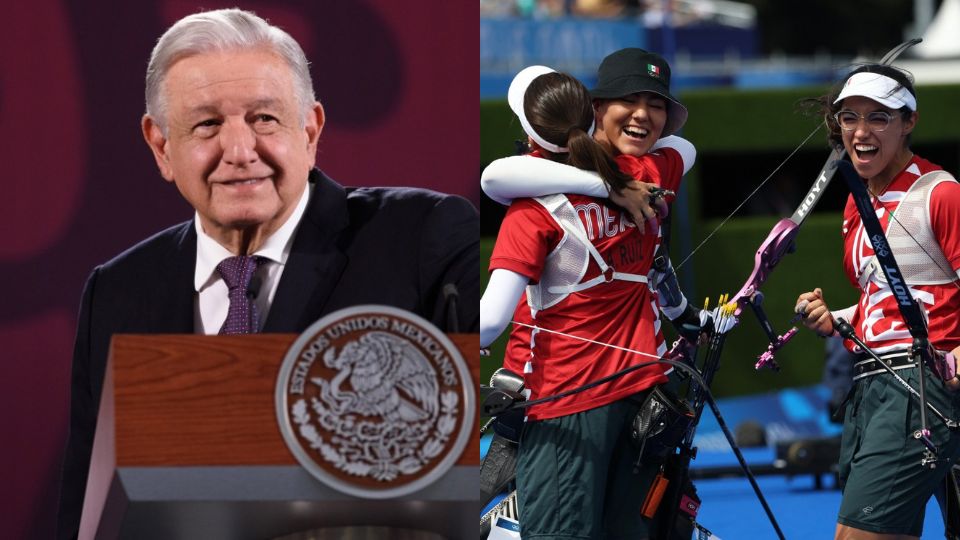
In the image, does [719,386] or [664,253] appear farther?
[719,386]

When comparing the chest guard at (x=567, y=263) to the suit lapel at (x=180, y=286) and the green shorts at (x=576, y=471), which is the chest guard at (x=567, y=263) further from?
the suit lapel at (x=180, y=286)

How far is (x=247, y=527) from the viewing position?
108 inches

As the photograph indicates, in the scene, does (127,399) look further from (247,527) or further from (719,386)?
(719,386)

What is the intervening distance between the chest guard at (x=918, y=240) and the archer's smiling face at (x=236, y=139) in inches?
86.4

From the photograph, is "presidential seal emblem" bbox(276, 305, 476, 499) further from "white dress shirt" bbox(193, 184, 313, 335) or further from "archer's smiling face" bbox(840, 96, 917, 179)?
"archer's smiling face" bbox(840, 96, 917, 179)

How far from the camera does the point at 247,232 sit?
325 centimetres

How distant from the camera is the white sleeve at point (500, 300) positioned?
396 centimetres

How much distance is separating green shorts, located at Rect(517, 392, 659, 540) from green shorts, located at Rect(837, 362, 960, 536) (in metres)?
0.86

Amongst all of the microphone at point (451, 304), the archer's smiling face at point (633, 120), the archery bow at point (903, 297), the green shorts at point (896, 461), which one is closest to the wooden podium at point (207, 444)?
Result: the microphone at point (451, 304)

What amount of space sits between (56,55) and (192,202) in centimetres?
40

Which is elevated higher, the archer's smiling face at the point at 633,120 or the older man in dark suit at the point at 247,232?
the archer's smiling face at the point at 633,120

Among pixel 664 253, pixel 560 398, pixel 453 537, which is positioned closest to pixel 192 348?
pixel 453 537

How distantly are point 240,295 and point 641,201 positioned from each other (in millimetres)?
1258

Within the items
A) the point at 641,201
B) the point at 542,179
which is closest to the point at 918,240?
the point at 641,201
